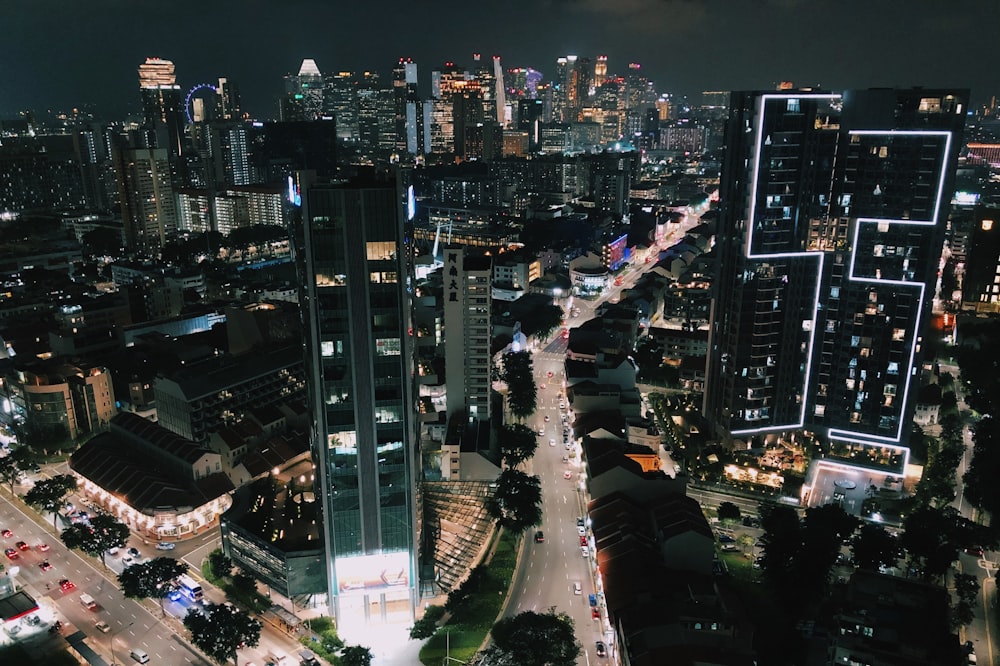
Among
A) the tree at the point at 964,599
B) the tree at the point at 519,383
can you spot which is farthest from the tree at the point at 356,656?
the tree at the point at 519,383

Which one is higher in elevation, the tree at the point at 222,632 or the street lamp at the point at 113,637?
the tree at the point at 222,632

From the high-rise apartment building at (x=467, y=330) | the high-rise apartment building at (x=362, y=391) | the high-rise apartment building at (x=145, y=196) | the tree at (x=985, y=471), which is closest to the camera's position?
the high-rise apartment building at (x=362, y=391)

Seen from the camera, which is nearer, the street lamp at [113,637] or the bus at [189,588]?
the street lamp at [113,637]

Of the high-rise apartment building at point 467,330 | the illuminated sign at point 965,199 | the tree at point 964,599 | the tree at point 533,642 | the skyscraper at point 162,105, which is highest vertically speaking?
the skyscraper at point 162,105

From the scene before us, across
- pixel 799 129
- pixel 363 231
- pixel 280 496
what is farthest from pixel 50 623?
pixel 799 129

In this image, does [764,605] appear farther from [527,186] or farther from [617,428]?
[527,186]

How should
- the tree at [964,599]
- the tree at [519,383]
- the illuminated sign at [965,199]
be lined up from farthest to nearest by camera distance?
the illuminated sign at [965,199], the tree at [519,383], the tree at [964,599]

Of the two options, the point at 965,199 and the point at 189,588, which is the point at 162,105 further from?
the point at 965,199

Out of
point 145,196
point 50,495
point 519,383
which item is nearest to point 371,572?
point 50,495

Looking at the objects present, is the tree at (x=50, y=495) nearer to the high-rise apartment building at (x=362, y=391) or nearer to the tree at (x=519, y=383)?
the high-rise apartment building at (x=362, y=391)
